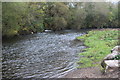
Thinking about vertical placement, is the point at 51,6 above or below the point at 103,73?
above

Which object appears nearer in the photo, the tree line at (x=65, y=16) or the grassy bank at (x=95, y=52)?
the grassy bank at (x=95, y=52)

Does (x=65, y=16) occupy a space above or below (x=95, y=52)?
above

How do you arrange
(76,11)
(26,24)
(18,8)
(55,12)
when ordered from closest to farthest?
(18,8)
(26,24)
(55,12)
(76,11)

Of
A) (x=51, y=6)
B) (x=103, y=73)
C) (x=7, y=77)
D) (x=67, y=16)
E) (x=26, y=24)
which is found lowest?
(x=7, y=77)

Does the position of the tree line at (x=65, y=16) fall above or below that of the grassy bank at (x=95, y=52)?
above

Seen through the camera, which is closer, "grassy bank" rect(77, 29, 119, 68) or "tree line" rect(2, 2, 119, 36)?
"grassy bank" rect(77, 29, 119, 68)

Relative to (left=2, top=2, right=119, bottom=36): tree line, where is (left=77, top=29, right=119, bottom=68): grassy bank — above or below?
below

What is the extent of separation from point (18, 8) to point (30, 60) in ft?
66.2

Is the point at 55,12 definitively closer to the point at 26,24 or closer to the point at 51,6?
the point at 51,6

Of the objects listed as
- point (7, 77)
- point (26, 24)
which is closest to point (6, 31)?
point (26, 24)

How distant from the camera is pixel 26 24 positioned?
42375 millimetres

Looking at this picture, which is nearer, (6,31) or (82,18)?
(6,31)

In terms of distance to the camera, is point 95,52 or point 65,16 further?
point 65,16

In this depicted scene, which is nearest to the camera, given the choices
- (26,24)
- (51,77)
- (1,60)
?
(51,77)
